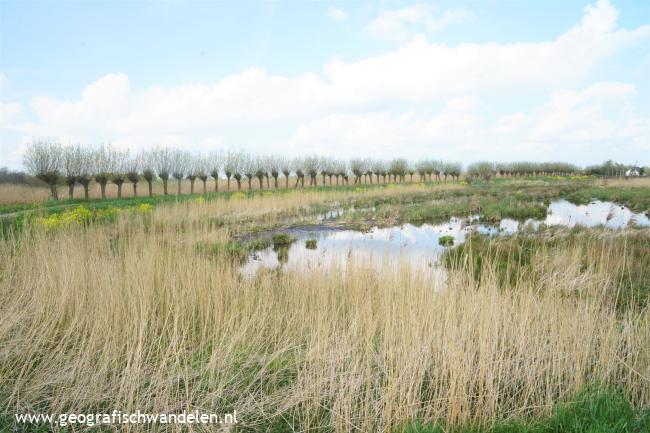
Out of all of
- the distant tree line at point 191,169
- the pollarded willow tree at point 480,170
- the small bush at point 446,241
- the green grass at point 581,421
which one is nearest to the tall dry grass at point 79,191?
the distant tree line at point 191,169

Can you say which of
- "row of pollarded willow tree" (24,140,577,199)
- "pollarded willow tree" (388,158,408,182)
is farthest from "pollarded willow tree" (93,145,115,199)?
"pollarded willow tree" (388,158,408,182)

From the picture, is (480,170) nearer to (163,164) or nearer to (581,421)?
(163,164)

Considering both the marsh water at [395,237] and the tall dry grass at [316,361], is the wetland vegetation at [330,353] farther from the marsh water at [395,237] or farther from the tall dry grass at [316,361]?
the marsh water at [395,237]

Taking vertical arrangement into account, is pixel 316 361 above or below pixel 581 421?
above

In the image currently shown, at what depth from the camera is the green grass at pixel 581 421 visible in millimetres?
2826

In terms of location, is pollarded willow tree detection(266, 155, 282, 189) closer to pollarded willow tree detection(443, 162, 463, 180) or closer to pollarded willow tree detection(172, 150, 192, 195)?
pollarded willow tree detection(172, 150, 192, 195)

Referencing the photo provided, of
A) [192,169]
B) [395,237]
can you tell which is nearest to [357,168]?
[192,169]

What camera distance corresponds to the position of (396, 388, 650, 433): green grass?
9.27 ft

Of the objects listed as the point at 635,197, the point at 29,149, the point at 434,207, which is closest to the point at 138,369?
the point at 434,207

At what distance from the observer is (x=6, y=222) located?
13742 mm

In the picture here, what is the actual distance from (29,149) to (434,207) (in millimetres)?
28065

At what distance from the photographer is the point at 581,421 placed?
298 centimetres

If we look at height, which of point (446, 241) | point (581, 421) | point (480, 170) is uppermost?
point (480, 170)

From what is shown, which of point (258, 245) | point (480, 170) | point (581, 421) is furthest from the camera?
Result: point (480, 170)
